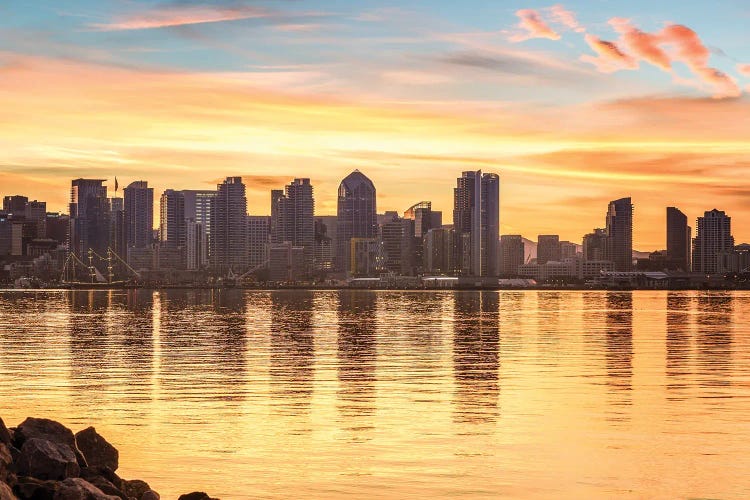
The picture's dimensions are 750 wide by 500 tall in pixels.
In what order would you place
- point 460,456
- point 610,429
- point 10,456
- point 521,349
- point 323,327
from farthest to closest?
1. point 323,327
2. point 521,349
3. point 610,429
4. point 460,456
5. point 10,456

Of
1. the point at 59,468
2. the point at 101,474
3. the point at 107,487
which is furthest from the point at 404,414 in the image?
the point at 59,468

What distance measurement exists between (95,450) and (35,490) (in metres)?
4.61

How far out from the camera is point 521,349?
66.8 metres

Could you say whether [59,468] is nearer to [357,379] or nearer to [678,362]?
[357,379]

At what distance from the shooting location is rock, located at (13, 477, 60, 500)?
20.1 m

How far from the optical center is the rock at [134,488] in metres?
22.0

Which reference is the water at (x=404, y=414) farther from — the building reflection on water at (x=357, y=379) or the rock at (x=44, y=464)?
the rock at (x=44, y=464)

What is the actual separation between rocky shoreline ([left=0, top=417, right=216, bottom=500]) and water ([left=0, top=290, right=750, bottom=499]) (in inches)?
78.3

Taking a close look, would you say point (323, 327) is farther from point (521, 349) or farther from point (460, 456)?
point (460, 456)

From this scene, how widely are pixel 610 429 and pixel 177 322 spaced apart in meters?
79.7

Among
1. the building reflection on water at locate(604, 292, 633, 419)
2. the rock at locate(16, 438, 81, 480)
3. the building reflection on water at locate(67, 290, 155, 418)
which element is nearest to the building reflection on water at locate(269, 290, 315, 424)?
the building reflection on water at locate(67, 290, 155, 418)

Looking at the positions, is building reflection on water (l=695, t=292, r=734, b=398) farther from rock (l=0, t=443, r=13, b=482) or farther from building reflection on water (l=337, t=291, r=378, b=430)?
rock (l=0, t=443, r=13, b=482)

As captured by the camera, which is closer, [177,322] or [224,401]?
[224,401]

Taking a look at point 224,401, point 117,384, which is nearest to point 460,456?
point 224,401
